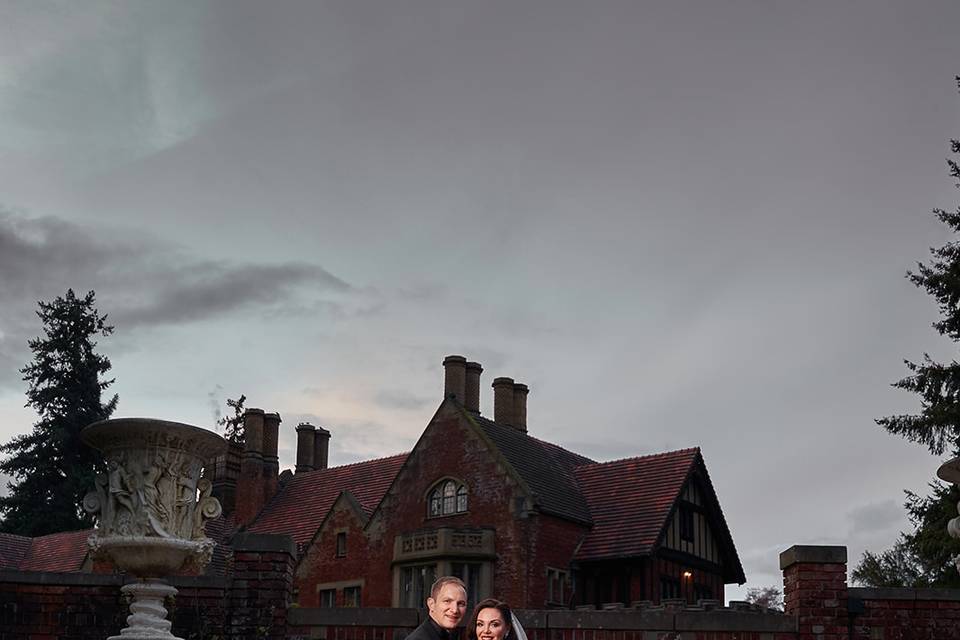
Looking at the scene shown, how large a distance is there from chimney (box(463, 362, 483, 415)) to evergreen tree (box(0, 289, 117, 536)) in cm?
2089

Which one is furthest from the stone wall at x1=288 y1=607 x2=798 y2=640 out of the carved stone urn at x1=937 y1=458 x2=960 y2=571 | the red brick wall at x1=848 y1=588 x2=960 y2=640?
the carved stone urn at x1=937 y1=458 x2=960 y2=571

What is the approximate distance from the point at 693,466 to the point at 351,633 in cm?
2003

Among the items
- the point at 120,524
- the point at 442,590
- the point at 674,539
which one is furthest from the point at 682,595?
the point at 442,590

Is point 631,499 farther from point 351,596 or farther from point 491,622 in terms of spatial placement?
point 491,622

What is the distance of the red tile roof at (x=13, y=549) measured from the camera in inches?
1500

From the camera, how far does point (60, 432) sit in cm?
4969

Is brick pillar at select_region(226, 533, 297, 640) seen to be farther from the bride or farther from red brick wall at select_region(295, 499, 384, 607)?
red brick wall at select_region(295, 499, 384, 607)

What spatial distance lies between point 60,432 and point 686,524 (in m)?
29.9

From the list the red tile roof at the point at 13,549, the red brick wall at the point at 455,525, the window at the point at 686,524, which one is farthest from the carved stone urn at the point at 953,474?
the red tile roof at the point at 13,549

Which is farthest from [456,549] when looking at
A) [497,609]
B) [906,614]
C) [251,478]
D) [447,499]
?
[497,609]

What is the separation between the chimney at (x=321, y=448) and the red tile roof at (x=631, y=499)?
14.6 m

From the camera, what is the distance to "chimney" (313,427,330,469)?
4522 cm

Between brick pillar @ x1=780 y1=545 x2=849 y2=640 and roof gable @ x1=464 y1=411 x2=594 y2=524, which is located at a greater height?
roof gable @ x1=464 y1=411 x2=594 y2=524

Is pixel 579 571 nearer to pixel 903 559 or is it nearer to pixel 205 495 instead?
pixel 205 495
